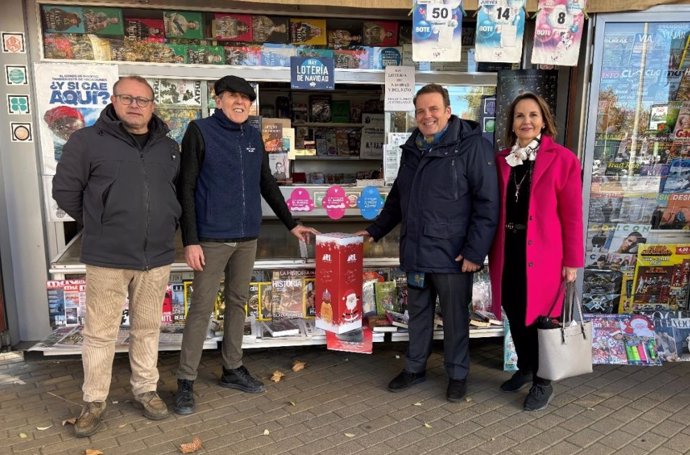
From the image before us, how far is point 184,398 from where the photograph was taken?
10.2ft

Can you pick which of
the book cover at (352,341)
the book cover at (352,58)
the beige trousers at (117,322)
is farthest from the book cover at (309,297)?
the book cover at (352,58)

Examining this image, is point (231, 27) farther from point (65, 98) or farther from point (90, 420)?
point (90, 420)

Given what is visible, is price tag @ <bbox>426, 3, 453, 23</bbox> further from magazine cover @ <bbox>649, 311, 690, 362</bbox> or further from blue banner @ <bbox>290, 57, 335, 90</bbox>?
magazine cover @ <bbox>649, 311, 690, 362</bbox>

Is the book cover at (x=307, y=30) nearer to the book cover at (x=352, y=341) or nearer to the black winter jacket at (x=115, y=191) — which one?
the black winter jacket at (x=115, y=191)

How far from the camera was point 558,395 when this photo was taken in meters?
3.33

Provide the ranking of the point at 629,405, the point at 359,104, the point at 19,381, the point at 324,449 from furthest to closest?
the point at 359,104 < the point at 19,381 < the point at 629,405 < the point at 324,449

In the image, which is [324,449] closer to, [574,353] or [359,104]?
[574,353]

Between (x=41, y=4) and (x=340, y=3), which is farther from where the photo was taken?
(x=41, y=4)

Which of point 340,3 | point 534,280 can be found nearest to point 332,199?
point 340,3

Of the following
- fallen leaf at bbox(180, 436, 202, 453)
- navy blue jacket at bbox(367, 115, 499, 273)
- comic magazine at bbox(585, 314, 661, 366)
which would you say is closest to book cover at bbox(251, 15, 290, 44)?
navy blue jacket at bbox(367, 115, 499, 273)

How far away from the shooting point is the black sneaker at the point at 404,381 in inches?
134

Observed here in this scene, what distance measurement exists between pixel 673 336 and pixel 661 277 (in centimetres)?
48

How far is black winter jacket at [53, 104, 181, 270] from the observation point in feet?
8.70

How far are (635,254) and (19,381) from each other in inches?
180
